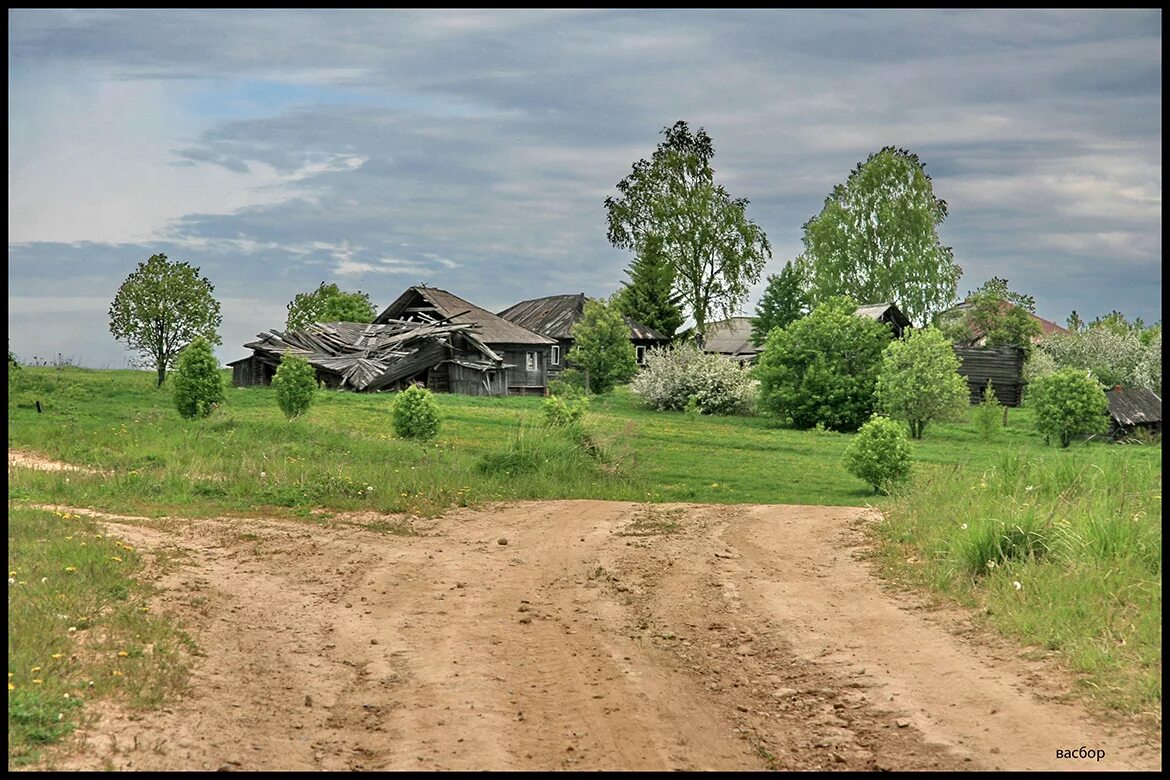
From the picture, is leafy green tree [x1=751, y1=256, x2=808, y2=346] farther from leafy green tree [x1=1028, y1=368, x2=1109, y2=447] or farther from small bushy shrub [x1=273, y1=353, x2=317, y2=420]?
small bushy shrub [x1=273, y1=353, x2=317, y2=420]

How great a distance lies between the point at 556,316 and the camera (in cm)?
6738

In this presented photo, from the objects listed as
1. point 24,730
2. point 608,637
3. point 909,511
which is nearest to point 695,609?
point 608,637

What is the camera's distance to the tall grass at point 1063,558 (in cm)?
845

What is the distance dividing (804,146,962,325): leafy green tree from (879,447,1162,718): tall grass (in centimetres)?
4924

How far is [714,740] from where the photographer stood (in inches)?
276

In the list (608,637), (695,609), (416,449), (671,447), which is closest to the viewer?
(608,637)

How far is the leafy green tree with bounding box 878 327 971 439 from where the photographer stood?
1542 inches

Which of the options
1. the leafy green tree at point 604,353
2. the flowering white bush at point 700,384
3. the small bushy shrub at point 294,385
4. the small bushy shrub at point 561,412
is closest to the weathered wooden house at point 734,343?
the leafy green tree at point 604,353

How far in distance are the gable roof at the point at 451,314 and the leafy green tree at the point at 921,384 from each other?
2108 centimetres

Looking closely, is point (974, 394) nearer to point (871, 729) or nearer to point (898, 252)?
point (898, 252)

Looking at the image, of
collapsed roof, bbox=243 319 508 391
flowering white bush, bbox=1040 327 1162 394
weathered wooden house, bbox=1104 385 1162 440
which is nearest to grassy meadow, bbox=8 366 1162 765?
weathered wooden house, bbox=1104 385 1162 440

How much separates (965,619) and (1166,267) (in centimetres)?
380

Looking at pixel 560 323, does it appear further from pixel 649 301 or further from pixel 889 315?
pixel 889 315

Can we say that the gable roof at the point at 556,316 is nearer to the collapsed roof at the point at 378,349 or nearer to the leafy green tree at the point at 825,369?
the collapsed roof at the point at 378,349
